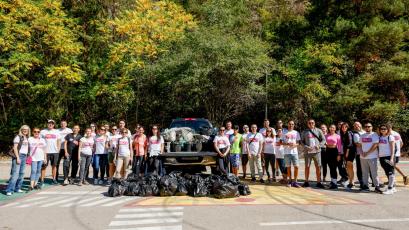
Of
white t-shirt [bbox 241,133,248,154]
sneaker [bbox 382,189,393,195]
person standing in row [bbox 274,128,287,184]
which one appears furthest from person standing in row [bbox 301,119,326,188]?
white t-shirt [bbox 241,133,248,154]

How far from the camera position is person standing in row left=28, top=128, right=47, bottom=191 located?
10234 mm

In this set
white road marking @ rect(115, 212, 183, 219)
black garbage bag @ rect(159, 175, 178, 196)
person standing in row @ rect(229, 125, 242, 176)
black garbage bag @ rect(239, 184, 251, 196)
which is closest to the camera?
white road marking @ rect(115, 212, 183, 219)

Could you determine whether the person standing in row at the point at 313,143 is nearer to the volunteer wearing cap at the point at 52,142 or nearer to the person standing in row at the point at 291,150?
the person standing in row at the point at 291,150

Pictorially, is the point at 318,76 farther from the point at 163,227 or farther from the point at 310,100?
the point at 163,227

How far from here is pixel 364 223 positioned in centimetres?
668

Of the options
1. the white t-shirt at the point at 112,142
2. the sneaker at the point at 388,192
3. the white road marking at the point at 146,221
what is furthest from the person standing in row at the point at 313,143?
the white t-shirt at the point at 112,142

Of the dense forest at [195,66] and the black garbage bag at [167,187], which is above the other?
the dense forest at [195,66]

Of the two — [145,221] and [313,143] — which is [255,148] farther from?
[145,221]

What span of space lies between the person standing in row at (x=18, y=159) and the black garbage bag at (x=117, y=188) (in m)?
2.45

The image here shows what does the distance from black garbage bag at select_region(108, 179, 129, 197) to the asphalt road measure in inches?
7.4

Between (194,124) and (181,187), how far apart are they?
13.0ft

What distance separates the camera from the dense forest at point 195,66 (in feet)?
66.2

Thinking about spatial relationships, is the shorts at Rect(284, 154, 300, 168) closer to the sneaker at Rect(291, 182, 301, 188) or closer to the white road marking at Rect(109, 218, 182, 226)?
the sneaker at Rect(291, 182, 301, 188)

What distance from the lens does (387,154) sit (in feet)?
33.2
